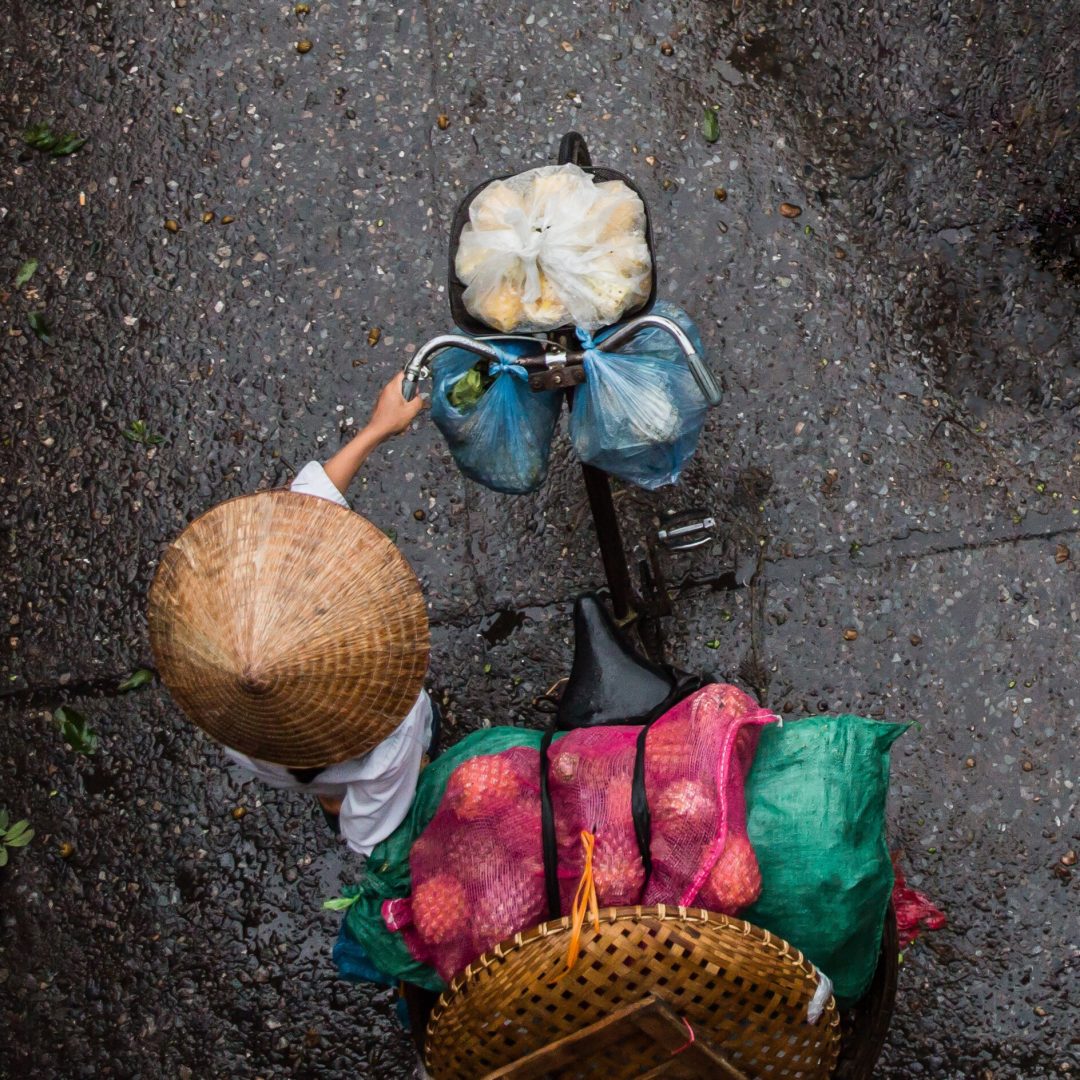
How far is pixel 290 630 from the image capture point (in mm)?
1858

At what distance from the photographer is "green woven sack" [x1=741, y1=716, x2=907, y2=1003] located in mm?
1957

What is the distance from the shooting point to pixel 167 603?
1.98m

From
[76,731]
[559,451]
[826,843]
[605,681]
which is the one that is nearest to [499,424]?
[605,681]

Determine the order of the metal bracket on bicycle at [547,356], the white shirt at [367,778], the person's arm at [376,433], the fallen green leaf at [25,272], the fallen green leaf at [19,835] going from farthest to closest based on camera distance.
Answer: the fallen green leaf at [25,272] → the fallen green leaf at [19,835] → the person's arm at [376,433] → the white shirt at [367,778] → the metal bracket on bicycle at [547,356]

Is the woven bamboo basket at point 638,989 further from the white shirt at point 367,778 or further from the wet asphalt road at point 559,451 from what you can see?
the wet asphalt road at point 559,451

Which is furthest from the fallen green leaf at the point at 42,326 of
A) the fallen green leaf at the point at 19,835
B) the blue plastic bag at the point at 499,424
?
the blue plastic bag at the point at 499,424

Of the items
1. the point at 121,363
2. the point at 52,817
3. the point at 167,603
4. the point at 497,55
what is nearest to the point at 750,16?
the point at 497,55

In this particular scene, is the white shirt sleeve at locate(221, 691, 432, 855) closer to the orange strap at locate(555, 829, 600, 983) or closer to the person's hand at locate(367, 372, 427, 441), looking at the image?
the orange strap at locate(555, 829, 600, 983)

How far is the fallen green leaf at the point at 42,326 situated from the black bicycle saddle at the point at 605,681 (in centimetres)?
189

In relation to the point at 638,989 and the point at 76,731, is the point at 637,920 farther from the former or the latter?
the point at 76,731

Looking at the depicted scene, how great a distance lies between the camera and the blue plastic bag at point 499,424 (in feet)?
7.32

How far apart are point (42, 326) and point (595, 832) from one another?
2.40 m

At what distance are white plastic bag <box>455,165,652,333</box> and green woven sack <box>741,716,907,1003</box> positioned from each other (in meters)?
0.90

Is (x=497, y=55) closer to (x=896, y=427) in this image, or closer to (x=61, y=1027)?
(x=896, y=427)
